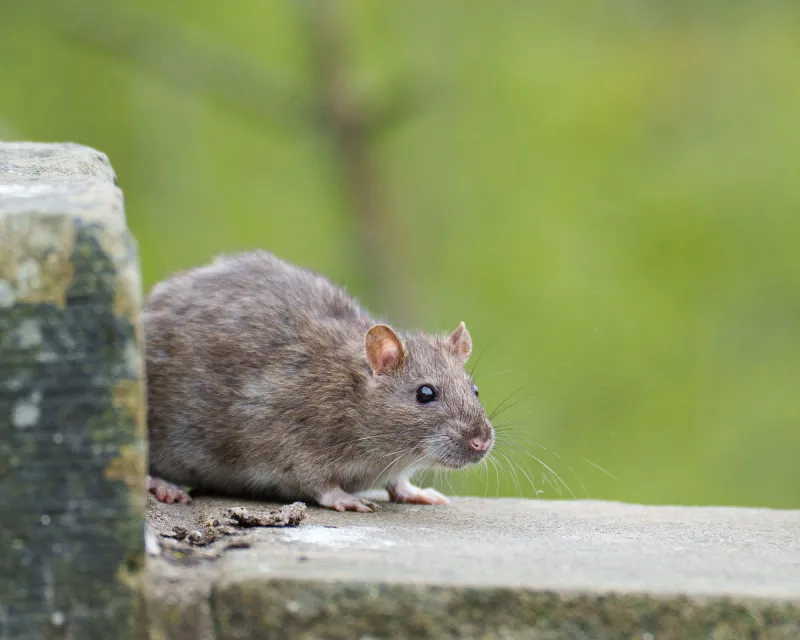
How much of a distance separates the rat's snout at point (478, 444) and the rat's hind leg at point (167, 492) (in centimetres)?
132

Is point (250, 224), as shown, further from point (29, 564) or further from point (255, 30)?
point (29, 564)

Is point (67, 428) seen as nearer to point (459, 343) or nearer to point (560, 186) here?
point (459, 343)

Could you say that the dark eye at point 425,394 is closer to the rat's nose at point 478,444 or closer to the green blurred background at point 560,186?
the rat's nose at point 478,444

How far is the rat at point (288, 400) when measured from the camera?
5.73m

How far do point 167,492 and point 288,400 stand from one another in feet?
2.38

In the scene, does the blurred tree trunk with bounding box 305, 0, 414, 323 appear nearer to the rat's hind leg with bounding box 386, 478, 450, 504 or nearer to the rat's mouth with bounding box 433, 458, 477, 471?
the rat's hind leg with bounding box 386, 478, 450, 504

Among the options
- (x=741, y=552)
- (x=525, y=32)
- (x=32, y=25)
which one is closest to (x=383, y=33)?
(x=525, y=32)

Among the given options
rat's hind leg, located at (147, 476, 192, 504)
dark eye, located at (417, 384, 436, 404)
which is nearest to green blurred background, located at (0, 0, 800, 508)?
dark eye, located at (417, 384, 436, 404)

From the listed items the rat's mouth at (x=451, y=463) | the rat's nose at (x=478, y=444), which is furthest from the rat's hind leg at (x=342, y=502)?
the rat's nose at (x=478, y=444)

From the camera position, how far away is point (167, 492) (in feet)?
17.8

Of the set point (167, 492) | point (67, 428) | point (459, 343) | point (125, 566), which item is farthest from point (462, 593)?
point (459, 343)

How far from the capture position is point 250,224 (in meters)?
14.1

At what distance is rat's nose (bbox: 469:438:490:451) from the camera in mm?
5805

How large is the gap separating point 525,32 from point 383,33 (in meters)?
1.62
